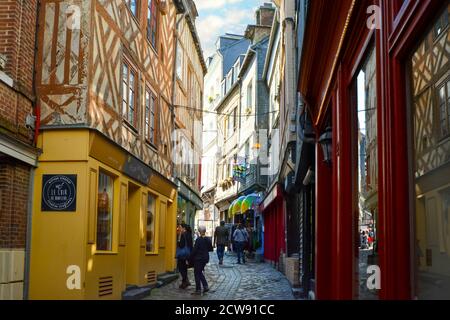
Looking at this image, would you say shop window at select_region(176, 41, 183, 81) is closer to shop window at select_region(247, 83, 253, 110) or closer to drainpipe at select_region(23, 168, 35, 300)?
drainpipe at select_region(23, 168, 35, 300)

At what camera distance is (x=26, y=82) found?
916 cm

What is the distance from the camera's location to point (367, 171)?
4.07 metres

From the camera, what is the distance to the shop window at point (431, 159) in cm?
235

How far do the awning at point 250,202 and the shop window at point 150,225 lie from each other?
11.5 meters

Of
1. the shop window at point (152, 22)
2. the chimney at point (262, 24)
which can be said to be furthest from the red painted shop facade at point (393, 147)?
the chimney at point (262, 24)

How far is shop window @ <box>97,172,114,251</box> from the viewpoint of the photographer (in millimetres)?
10281

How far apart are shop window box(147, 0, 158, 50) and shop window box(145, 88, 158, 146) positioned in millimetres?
1328

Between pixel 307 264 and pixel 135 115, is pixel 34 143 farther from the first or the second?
pixel 307 264

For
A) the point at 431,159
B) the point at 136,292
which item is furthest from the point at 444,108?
the point at 136,292

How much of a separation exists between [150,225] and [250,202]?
41.1 ft

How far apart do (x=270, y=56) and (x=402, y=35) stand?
21.2m

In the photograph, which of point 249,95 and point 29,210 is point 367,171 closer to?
point 29,210

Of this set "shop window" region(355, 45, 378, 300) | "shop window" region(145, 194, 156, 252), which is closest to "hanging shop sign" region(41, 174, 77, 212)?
"shop window" region(145, 194, 156, 252)

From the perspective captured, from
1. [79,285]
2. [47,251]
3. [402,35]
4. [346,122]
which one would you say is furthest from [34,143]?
[402,35]
